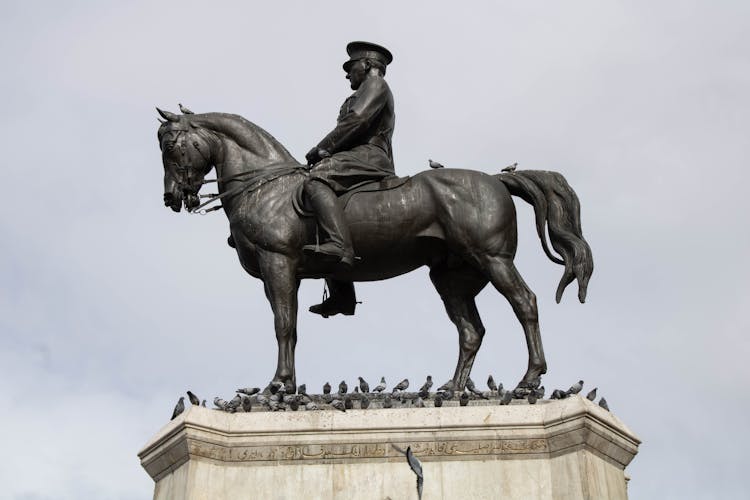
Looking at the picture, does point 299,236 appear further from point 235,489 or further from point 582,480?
point 582,480

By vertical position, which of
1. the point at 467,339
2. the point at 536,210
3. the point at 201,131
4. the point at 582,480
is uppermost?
the point at 201,131

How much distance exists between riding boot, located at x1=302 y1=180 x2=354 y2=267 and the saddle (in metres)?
0.16

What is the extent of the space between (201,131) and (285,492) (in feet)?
19.0

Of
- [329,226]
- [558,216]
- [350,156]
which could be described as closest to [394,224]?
[329,226]

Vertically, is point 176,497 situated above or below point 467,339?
below

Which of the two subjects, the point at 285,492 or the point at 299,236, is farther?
the point at 299,236

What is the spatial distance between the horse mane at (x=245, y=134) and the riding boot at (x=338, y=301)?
1.96 meters

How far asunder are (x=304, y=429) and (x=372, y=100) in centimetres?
530

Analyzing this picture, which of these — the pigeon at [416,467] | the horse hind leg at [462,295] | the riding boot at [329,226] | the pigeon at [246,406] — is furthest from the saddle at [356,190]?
the pigeon at [416,467]

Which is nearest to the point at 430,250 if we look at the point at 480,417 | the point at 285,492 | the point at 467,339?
the point at 467,339

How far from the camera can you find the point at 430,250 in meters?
19.5

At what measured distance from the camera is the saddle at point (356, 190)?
19188 millimetres

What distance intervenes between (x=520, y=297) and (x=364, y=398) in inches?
105

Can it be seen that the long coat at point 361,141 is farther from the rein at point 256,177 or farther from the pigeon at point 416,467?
the pigeon at point 416,467
